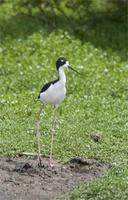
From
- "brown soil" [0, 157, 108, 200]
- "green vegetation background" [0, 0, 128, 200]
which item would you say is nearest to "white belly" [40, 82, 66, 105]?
"brown soil" [0, 157, 108, 200]

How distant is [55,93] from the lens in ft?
31.5

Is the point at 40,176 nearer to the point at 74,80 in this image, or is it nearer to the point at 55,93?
the point at 55,93

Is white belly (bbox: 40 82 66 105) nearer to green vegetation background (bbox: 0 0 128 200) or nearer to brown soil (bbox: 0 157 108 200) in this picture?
brown soil (bbox: 0 157 108 200)

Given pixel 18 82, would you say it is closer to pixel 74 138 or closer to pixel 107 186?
pixel 74 138

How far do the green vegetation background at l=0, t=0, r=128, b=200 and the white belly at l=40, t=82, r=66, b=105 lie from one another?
1126 mm

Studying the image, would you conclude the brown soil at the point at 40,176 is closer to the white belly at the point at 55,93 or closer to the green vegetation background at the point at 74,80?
the green vegetation background at the point at 74,80

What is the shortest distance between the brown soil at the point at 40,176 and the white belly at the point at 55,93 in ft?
2.88

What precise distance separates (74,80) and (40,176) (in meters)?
5.33

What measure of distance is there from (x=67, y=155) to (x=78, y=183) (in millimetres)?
1349

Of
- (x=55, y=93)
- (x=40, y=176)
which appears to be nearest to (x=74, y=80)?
(x=55, y=93)

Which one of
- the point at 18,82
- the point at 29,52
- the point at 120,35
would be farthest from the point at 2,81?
the point at 120,35

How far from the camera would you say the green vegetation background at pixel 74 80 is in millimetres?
10750

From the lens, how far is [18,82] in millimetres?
14375

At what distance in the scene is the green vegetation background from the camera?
35.3ft
